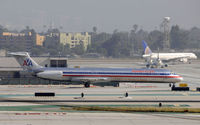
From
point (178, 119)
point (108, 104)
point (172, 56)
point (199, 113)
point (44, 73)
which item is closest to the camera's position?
point (178, 119)

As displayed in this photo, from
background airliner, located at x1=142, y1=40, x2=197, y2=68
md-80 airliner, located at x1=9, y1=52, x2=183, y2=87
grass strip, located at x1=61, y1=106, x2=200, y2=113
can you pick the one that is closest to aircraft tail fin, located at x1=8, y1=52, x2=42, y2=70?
md-80 airliner, located at x1=9, y1=52, x2=183, y2=87

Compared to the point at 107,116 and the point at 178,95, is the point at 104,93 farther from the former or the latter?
the point at 107,116

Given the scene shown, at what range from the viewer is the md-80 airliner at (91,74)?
76875 mm

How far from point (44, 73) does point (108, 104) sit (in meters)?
24.9

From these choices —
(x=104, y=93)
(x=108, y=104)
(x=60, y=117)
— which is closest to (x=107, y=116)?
(x=60, y=117)

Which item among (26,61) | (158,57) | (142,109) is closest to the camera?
(142,109)

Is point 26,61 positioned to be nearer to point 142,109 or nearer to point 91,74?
point 91,74

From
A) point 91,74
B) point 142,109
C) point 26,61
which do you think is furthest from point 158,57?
point 142,109

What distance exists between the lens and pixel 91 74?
77500 mm

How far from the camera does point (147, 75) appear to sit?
7875 cm

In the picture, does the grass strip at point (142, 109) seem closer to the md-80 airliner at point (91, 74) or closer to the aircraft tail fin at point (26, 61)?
the md-80 airliner at point (91, 74)

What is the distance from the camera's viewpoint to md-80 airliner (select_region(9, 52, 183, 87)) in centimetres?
7688

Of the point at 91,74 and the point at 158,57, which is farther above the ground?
the point at 158,57

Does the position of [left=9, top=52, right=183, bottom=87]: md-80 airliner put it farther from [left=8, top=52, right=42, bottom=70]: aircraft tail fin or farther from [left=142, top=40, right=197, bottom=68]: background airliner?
[left=142, top=40, right=197, bottom=68]: background airliner
